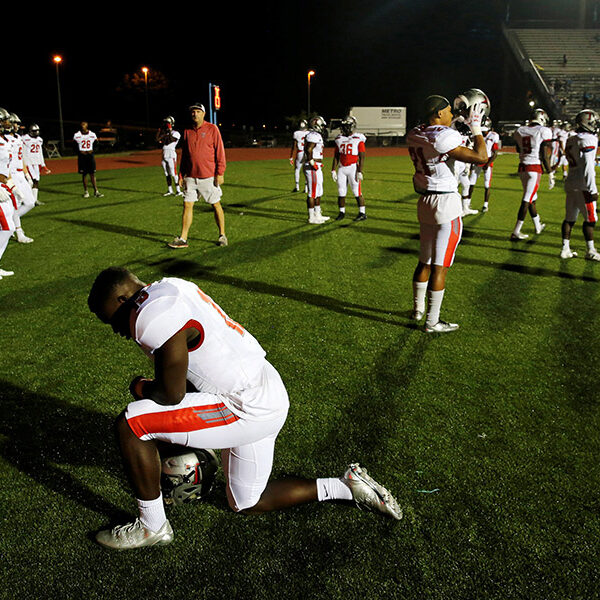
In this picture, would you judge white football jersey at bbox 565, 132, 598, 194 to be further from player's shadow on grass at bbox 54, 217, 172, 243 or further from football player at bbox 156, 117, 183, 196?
football player at bbox 156, 117, 183, 196

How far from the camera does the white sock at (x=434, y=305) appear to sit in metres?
5.30

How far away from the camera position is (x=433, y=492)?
10.0 feet

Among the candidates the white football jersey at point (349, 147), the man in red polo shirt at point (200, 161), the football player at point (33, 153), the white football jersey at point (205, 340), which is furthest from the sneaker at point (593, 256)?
the football player at point (33, 153)

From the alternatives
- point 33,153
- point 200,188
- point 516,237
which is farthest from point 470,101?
point 33,153

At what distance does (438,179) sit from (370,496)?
328cm

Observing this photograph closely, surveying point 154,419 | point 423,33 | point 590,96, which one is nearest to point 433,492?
point 154,419

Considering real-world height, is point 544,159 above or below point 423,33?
below

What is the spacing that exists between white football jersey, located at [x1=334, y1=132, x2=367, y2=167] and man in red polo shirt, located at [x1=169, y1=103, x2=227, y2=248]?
3.32 m

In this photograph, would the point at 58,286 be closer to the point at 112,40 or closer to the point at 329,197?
the point at 329,197

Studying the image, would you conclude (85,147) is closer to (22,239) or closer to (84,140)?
(84,140)

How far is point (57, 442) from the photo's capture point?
351 centimetres

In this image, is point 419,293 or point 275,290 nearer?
point 419,293

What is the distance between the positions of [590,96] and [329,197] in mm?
36703

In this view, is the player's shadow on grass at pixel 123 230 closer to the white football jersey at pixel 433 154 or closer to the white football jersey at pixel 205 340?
the white football jersey at pixel 433 154
